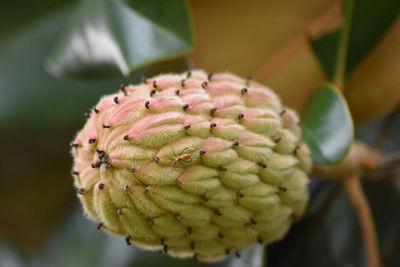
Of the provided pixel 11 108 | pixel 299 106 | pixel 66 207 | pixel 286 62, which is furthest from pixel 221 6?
pixel 66 207

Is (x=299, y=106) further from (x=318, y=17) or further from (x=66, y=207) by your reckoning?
(x=66, y=207)

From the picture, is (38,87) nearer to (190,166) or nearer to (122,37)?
(122,37)

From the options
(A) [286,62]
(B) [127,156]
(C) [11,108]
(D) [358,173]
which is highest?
(C) [11,108]

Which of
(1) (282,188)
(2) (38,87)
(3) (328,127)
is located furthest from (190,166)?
(2) (38,87)

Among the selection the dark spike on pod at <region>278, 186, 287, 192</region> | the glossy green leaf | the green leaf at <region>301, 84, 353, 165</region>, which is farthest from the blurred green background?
the dark spike on pod at <region>278, 186, 287, 192</region>

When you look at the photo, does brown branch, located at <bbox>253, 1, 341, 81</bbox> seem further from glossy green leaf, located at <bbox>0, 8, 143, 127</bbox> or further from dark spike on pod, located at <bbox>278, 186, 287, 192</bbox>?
dark spike on pod, located at <bbox>278, 186, 287, 192</bbox>
